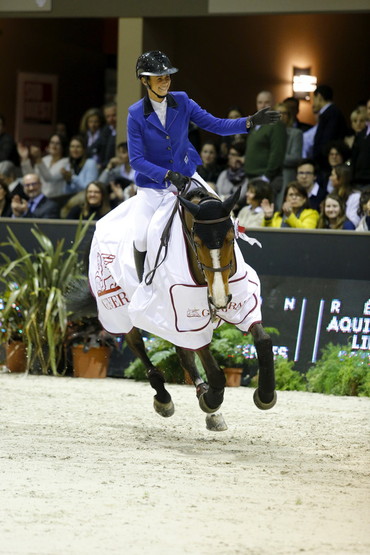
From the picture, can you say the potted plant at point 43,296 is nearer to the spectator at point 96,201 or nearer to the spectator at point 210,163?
the spectator at point 96,201

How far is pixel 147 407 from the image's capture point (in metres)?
9.24

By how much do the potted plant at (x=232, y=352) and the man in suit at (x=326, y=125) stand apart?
2940mm

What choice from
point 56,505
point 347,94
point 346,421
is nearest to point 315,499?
point 56,505

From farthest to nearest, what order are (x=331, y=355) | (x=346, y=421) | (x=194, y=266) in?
(x=331, y=355)
(x=346, y=421)
(x=194, y=266)

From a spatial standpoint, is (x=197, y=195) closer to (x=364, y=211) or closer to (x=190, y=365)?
(x=190, y=365)

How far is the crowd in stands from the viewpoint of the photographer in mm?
11469

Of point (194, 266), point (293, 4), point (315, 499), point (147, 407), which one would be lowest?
point (147, 407)

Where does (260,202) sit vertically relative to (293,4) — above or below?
below

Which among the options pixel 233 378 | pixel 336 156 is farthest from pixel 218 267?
pixel 336 156

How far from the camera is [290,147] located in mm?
12805

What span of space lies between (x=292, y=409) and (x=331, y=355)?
49.0 inches

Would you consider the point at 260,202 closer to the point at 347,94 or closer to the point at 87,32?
the point at 347,94

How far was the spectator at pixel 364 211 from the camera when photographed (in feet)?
35.9

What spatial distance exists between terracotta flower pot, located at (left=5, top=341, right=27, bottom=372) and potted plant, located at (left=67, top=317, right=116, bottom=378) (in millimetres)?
515
